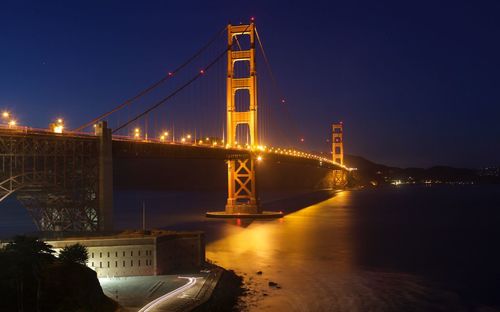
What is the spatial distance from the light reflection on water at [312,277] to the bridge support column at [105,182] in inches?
227

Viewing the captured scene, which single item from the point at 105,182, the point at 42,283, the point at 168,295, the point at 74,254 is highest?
the point at 105,182

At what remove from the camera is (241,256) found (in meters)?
31.0

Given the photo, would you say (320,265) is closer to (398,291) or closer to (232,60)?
(398,291)

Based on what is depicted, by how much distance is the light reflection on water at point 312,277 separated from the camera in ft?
70.3

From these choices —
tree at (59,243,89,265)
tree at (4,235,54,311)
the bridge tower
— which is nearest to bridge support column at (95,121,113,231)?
tree at (59,243,89,265)

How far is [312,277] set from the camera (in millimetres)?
26125

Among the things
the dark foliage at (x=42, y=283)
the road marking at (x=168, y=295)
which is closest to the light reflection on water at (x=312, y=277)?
the road marking at (x=168, y=295)

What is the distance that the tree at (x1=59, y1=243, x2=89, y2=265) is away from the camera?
62.9 ft

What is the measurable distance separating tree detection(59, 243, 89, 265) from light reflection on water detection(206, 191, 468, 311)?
580cm

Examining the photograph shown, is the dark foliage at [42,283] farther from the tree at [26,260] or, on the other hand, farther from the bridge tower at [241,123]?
the bridge tower at [241,123]

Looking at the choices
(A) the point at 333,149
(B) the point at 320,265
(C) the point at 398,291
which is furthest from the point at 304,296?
(A) the point at 333,149

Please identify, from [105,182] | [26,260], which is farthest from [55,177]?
[26,260]

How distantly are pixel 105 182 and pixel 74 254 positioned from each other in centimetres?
927

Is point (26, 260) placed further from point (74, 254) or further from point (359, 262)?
point (359, 262)
